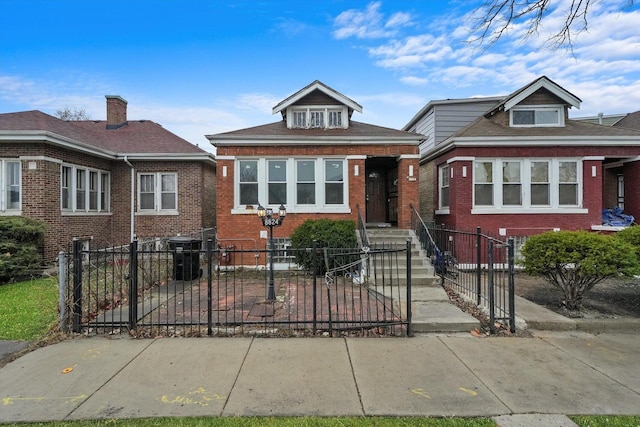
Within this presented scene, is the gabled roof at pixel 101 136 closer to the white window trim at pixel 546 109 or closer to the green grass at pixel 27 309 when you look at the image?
the green grass at pixel 27 309

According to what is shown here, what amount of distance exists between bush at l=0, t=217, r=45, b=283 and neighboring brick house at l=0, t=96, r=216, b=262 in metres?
0.70

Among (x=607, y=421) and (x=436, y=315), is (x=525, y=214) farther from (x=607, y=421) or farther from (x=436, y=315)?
(x=607, y=421)

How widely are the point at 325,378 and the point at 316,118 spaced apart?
10.2 m

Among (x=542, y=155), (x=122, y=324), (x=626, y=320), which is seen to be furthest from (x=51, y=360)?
(x=542, y=155)

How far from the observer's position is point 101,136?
50.0 ft

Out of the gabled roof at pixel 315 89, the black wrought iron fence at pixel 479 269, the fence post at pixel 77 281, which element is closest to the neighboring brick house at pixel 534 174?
the black wrought iron fence at pixel 479 269

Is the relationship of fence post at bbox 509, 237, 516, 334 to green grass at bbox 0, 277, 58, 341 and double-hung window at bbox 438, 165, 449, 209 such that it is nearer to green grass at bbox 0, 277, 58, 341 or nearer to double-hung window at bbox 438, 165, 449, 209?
double-hung window at bbox 438, 165, 449, 209

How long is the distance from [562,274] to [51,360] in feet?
28.5

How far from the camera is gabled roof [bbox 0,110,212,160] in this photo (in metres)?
10.7

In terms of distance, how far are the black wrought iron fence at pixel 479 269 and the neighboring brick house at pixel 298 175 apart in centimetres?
179

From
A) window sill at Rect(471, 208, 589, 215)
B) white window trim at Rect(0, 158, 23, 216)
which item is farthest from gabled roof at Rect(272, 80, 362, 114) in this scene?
white window trim at Rect(0, 158, 23, 216)

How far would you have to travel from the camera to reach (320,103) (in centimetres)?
1245

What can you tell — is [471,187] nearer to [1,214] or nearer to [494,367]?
[494,367]

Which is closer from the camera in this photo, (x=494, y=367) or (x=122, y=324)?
(x=494, y=367)
